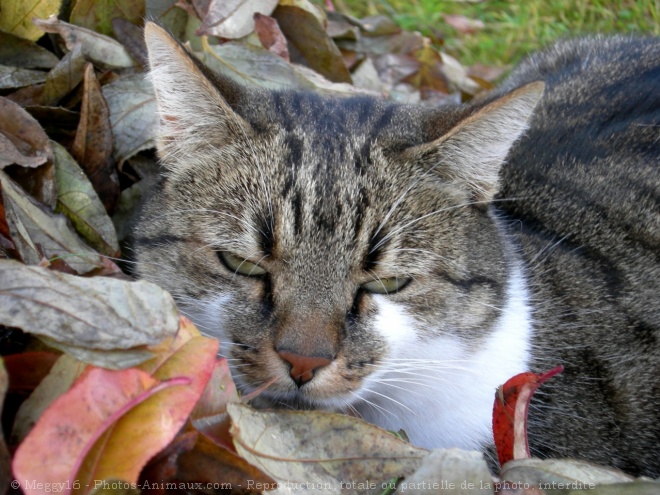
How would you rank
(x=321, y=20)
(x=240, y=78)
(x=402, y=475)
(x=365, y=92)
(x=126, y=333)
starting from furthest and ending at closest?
(x=321, y=20), (x=365, y=92), (x=240, y=78), (x=402, y=475), (x=126, y=333)

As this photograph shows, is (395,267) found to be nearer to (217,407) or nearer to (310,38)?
(217,407)

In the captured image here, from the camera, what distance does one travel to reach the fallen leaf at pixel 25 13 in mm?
2832

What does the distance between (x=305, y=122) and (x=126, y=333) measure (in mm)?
974

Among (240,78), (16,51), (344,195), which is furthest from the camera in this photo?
(240,78)

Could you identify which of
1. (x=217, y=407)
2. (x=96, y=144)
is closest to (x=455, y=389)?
(x=217, y=407)

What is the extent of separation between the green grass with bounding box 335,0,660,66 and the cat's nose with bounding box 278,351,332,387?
3805mm

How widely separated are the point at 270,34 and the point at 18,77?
1130mm

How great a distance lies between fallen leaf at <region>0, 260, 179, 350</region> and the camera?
160cm

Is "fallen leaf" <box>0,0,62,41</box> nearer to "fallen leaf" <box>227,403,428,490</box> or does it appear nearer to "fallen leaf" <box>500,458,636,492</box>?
"fallen leaf" <box>227,403,428,490</box>

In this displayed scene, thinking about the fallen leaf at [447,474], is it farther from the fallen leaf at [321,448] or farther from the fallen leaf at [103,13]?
the fallen leaf at [103,13]

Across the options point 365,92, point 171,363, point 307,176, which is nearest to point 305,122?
point 307,176

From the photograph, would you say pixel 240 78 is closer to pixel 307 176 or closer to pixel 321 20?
pixel 321 20

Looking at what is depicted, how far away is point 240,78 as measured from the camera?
10.5 ft

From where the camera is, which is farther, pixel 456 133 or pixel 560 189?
pixel 560 189
